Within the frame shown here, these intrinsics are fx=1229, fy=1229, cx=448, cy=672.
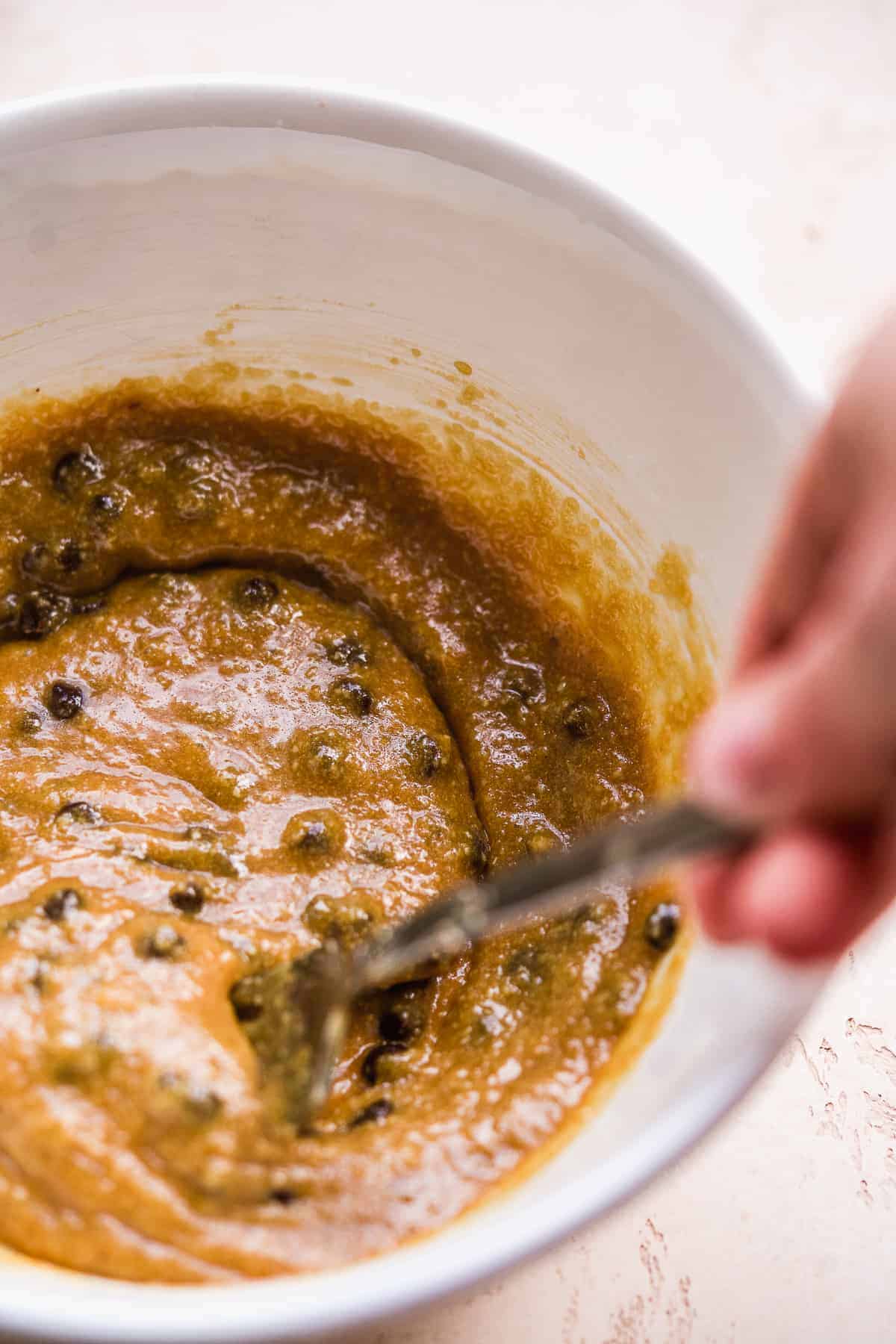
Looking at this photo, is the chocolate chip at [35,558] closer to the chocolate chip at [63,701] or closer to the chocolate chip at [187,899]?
the chocolate chip at [63,701]

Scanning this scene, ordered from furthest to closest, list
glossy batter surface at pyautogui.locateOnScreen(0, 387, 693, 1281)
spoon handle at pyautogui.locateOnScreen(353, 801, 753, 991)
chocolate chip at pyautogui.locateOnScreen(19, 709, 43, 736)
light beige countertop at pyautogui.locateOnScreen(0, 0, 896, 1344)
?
light beige countertop at pyautogui.locateOnScreen(0, 0, 896, 1344) → chocolate chip at pyautogui.locateOnScreen(19, 709, 43, 736) → glossy batter surface at pyautogui.locateOnScreen(0, 387, 693, 1281) → spoon handle at pyautogui.locateOnScreen(353, 801, 753, 991)

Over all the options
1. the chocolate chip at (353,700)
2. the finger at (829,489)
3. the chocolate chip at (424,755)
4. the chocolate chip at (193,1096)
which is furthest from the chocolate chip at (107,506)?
the finger at (829,489)

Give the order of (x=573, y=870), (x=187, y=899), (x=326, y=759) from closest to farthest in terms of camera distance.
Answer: (x=573, y=870)
(x=187, y=899)
(x=326, y=759)

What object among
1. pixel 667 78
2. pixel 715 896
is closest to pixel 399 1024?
pixel 715 896

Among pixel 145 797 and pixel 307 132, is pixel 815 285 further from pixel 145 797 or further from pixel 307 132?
pixel 145 797

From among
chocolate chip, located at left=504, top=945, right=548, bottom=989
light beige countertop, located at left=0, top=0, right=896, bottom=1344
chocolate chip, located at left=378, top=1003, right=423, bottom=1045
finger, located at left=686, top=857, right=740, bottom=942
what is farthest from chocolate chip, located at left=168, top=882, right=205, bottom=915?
light beige countertop, located at left=0, top=0, right=896, bottom=1344

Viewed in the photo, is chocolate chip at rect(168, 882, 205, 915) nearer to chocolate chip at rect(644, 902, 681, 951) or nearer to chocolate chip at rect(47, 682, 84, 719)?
chocolate chip at rect(47, 682, 84, 719)

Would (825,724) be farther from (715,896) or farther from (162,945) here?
(162,945)
